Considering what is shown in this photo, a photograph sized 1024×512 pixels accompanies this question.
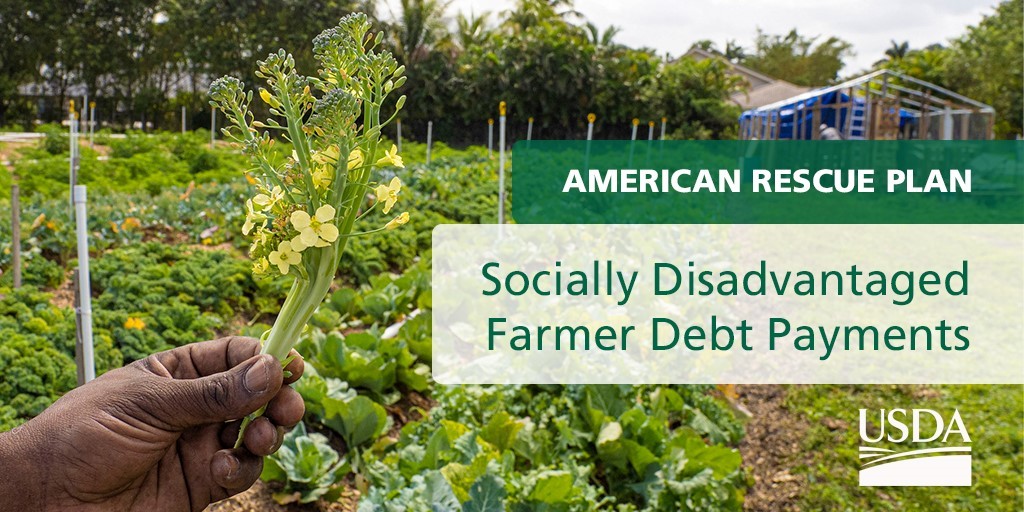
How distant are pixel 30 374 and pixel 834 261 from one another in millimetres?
8280

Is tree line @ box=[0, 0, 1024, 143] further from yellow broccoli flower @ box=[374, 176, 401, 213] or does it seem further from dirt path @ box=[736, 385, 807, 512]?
yellow broccoli flower @ box=[374, 176, 401, 213]

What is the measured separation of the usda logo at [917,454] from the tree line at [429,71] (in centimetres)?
2485

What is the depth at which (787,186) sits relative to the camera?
17.2 metres

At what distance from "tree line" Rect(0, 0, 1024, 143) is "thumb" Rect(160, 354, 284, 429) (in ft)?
91.4

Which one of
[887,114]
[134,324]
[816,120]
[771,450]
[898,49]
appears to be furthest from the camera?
[898,49]

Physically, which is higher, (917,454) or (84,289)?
(84,289)

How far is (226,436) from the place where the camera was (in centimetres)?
165

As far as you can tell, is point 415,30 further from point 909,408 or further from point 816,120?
point 909,408

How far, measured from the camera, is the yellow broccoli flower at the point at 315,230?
49.9 inches

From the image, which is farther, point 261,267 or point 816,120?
point 816,120

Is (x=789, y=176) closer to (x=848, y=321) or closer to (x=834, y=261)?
(x=834, y=261)

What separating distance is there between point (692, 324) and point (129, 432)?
506 centimetres

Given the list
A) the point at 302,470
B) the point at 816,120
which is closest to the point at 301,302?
the point at 302,470

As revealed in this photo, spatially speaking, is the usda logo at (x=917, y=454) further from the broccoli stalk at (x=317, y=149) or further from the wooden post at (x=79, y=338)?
the broccoli stalk at (x=317, y=149)
